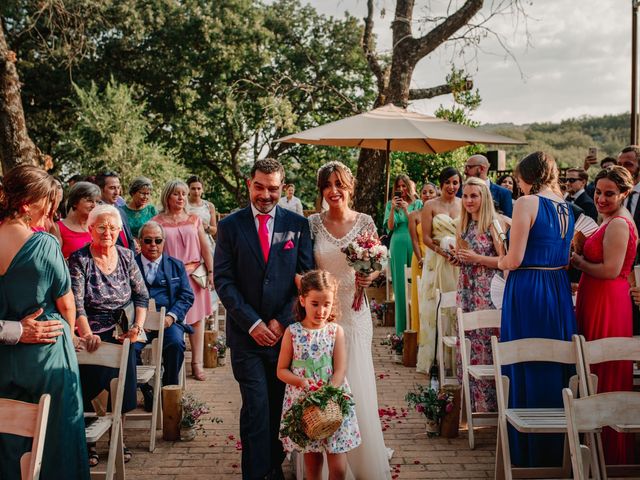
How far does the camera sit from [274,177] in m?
4.07

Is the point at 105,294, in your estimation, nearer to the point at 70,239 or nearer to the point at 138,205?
the point at 70,239

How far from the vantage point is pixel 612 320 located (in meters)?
4.62

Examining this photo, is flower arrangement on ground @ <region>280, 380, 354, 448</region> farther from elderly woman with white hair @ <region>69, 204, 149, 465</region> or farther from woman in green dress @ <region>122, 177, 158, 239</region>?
woman in green dress @ <region>122, 177, 158, 239</region>

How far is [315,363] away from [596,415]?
1579mm

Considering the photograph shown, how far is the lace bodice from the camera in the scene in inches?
171

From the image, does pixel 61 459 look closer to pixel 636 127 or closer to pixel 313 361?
pixel 313 361

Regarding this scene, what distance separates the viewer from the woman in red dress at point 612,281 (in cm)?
452

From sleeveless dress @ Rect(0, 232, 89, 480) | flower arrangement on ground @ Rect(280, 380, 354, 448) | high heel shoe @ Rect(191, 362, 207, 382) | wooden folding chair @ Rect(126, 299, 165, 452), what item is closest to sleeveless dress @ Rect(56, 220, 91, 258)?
wooden folding chair @ Rect(126, 299, 165, 452)

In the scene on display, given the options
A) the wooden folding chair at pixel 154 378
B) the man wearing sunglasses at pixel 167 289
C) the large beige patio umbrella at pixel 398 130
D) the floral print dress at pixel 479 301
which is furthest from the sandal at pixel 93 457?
the large beige patio umbrella at pixel 398 130

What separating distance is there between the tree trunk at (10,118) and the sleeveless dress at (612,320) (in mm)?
10276

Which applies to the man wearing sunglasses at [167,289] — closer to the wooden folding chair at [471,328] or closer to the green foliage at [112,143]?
the wooden folding chair at [471,328]

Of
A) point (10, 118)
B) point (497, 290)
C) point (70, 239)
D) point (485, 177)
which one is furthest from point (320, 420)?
point (10, 118)

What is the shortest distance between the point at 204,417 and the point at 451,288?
10.1 feet

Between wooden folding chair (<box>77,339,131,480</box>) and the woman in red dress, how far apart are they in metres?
3.41
